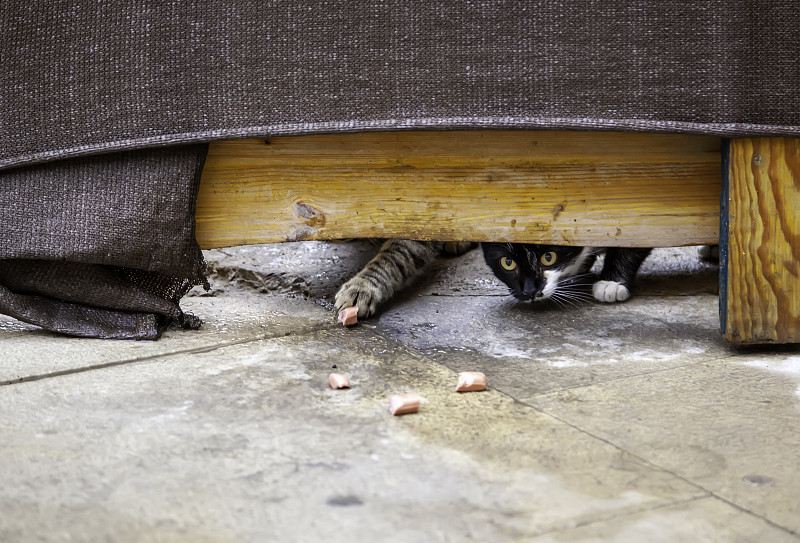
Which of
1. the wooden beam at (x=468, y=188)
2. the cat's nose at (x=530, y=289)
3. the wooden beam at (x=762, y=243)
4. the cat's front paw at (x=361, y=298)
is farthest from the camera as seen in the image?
the cat's nose at (x=530, y=289)

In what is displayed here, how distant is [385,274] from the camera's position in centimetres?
296

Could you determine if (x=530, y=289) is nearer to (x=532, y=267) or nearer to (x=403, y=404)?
(x=532, y=267)

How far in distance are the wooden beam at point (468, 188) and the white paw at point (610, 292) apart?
59 cm

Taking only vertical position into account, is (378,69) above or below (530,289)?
above

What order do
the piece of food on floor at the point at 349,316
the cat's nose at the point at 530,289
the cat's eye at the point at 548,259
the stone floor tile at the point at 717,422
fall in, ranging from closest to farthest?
the stone floor tile at the point at 717,422
the piece of food on floor at the point at 349,316
the cat's nose at the point at 530,289
the cat's eye at the point at 548,259

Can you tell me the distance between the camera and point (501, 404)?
1.84 meters

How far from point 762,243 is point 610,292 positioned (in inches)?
31.5

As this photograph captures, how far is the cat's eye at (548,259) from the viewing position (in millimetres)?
2941

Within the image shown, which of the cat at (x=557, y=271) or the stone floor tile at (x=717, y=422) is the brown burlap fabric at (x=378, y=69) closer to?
the stone floor tile at (x=717, y=422)

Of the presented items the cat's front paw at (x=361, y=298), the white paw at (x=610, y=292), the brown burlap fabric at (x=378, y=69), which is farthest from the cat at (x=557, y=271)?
the brown burlap fabric at (x=378, y=69)

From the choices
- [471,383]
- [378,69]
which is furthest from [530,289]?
[378,69]

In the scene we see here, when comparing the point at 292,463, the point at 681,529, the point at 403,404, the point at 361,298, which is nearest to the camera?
the point at 681,529

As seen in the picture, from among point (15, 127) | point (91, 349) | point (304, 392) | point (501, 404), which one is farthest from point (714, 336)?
point (15, 127)

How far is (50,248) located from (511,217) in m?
1.38
